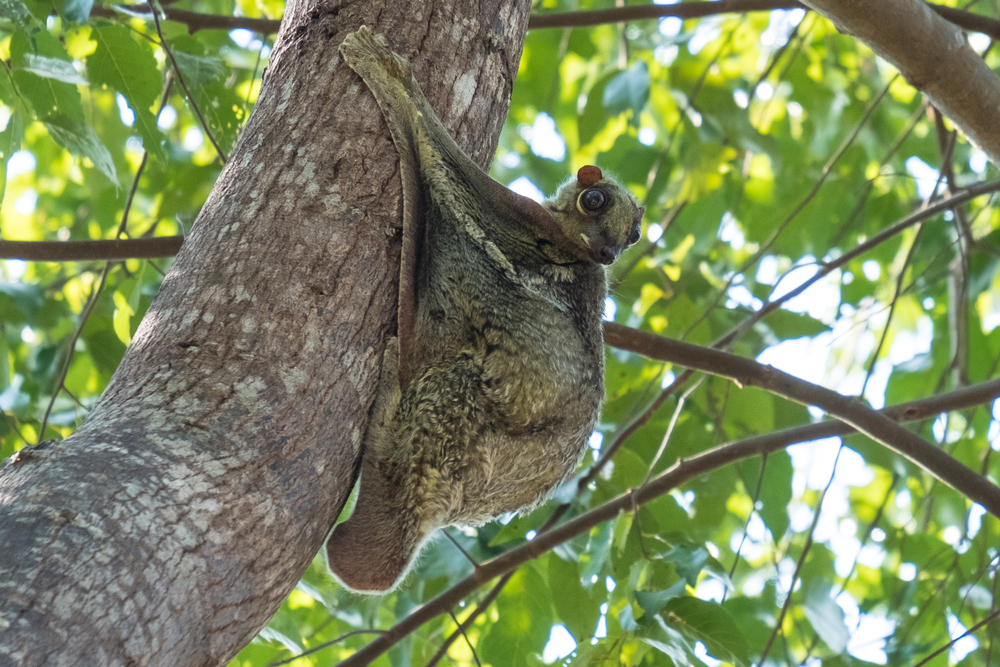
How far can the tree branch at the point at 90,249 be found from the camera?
3.14 meters

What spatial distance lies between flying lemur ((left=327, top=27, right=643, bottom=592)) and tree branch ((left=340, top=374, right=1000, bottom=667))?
623 millimetres

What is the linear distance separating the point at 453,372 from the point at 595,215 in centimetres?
118

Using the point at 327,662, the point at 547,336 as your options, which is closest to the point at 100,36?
the point at 547,336

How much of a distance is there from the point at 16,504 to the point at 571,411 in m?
1.76

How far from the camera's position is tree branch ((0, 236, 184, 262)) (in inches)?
123

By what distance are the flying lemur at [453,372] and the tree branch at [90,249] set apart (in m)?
1.23

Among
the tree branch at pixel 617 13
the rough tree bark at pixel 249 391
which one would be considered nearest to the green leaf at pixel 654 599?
the rough tree bark at pixel 249 391

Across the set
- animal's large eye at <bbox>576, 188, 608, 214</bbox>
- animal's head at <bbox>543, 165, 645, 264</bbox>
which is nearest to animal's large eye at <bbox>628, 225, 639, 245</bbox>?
animal's head at <bbox>543, 165, 645, 264</bbox>

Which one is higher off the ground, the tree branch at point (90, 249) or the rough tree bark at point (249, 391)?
the tree branch at point (90, 249)

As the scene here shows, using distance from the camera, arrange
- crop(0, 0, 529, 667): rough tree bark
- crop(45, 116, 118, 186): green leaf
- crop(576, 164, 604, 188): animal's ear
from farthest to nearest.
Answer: crop(576, 164, 604, 188): animal's ear → crop(45, 116, 118, 186): green leaf → crop(0, 0, 529, 667): rough tree bark

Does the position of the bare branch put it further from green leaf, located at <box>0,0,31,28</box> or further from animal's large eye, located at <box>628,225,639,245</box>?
animal's large eye, located at <box>628,225,639,245</box>

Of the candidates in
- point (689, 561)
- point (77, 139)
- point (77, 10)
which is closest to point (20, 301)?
point (77, 139)

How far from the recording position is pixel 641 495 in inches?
144

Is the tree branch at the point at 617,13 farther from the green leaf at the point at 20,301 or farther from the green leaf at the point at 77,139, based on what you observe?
the green leaf at the point at 20,301
